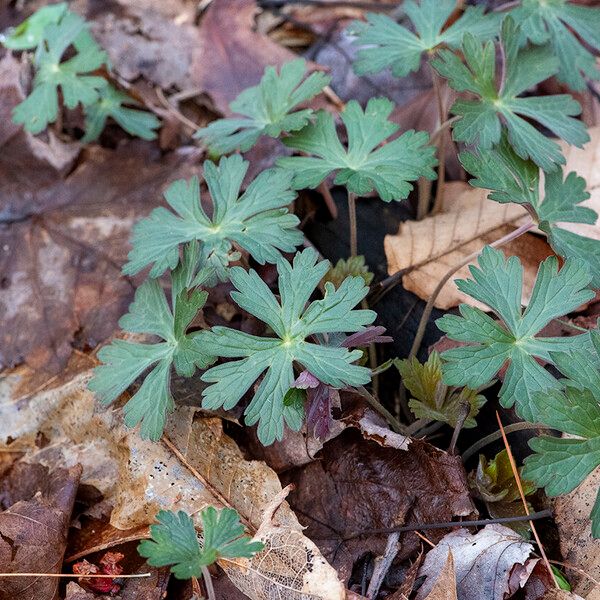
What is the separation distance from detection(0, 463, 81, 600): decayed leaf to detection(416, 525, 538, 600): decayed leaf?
109 cm

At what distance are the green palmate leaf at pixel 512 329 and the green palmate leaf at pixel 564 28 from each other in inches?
40.0

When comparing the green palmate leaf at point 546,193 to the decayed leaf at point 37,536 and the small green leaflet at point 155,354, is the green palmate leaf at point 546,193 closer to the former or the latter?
the small green leaflet at point 155,354

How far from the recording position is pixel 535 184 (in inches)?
93.9

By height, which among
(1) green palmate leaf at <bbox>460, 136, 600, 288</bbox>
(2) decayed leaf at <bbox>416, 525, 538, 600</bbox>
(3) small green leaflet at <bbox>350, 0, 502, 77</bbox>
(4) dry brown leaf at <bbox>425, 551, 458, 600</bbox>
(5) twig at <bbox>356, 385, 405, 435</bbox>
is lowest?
(2) decayed leaf at <bbox>416, 525, 538, 600</bbox>

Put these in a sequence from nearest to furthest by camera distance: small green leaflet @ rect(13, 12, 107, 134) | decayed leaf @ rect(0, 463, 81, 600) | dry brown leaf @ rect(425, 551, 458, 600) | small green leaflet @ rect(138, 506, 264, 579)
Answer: small green leaflet @ rect(138, 506, 264, 579)
dry brown leaf @ rect(425, 551, 458, 600)
decayed leaf @ rect(0, 463, 81, 600)
small green leaflet @ rect(13, 12, 107, 134)

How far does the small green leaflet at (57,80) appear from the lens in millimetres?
3047

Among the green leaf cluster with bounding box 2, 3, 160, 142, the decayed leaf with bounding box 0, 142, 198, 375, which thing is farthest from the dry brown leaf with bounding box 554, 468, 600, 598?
the green leaf cluster with bounding box 2, 3, 160, 142

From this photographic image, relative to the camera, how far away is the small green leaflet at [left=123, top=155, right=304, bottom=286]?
2.28 meters

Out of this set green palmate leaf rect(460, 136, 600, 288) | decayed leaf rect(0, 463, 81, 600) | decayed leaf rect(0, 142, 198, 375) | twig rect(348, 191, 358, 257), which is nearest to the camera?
decayed leaf rect(0, 463, 81, 600)

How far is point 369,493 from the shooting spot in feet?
7.21

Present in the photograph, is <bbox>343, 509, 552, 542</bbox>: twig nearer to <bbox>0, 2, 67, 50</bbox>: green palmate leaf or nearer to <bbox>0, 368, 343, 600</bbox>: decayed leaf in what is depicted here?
<bbox>0, 368, 343, 600</bbox>: decayed leaf

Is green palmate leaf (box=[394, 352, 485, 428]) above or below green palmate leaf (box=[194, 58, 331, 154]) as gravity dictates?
below

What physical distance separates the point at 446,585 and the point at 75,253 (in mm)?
1994

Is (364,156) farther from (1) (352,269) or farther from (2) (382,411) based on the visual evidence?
(2) (382,411)
